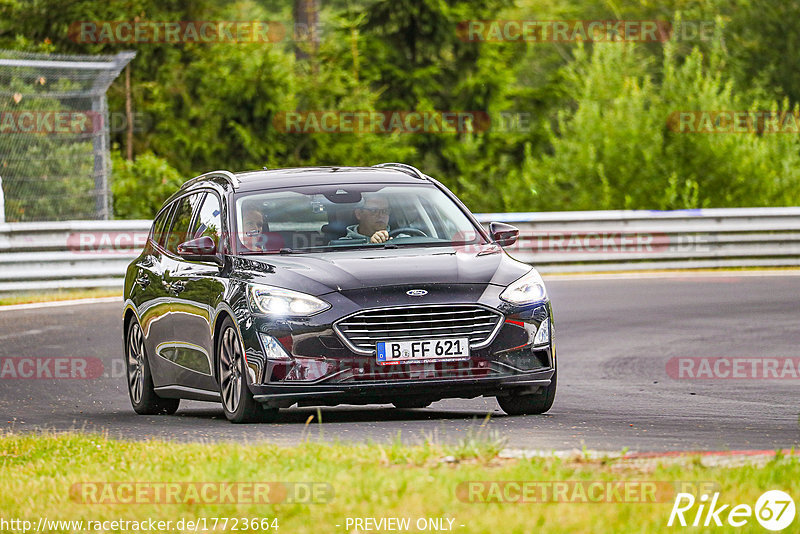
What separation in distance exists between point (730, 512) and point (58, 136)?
1744 cm

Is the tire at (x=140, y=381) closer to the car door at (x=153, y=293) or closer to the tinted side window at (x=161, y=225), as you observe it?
the car door at (x=153, y=293)

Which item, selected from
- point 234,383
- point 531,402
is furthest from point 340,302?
point 531,402

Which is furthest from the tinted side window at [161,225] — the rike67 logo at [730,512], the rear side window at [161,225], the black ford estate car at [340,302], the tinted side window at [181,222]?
the rike67 logo at [730,512]

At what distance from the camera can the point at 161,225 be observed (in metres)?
12.2

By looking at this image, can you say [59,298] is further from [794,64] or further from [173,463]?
[794,64]

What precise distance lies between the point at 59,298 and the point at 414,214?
10.3 metres

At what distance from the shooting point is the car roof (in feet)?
35.8

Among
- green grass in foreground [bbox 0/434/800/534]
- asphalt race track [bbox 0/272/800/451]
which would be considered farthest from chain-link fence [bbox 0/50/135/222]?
green grass in foreground [bbox 0/434/800/534]

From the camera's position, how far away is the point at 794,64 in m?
45.8

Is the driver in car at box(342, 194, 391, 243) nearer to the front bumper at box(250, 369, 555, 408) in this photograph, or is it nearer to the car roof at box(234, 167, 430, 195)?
the car roof at box(234, 167, 430, 195)

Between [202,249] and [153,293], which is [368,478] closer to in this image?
[202,249]

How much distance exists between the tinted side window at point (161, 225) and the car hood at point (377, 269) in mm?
2035

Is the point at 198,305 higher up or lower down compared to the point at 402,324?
lower down

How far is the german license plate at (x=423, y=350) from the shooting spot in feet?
30.4
